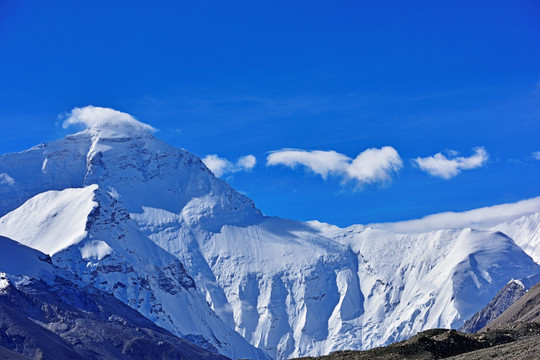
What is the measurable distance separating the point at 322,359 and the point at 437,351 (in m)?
10.6

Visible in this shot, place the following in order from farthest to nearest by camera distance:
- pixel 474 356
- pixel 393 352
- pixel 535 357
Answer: pixel 393 352
pixel 474 356
pixel 535 357

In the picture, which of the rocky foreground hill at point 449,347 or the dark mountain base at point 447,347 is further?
the dark mountain base at point 447,347

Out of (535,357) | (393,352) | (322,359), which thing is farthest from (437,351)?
(535,357)

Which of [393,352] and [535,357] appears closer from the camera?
[535,357]

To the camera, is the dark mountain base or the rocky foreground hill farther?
the dark mountain base

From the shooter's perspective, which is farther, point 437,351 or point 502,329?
point 502,329

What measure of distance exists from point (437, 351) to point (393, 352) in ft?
13.3

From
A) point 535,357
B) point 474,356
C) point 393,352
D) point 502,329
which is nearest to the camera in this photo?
point 535,357

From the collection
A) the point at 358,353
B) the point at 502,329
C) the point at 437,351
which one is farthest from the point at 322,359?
the point at 502,329

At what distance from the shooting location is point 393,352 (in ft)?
290

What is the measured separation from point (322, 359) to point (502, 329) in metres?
21.2

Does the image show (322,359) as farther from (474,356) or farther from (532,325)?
(532,325)

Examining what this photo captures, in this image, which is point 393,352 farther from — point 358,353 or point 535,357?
point 535,357

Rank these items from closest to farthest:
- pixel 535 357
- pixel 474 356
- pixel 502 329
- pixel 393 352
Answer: pixel 535 357
pixel 474 356
pixel 393 352
pixel 502 329
